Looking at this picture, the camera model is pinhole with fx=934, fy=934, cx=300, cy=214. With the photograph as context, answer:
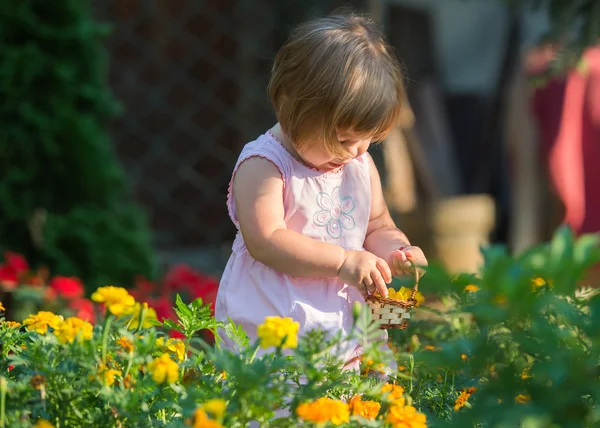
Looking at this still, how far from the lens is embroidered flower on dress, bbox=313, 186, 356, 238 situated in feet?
6.63

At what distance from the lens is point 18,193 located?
422cm

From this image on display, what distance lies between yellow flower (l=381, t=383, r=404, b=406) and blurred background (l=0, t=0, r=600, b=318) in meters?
1.98

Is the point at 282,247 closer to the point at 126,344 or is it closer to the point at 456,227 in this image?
the point at 126,344

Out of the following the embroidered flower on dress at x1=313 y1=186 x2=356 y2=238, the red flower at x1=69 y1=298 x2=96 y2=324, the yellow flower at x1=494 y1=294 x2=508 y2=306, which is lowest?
the red flower at x1=69 y1=298 x2=96 y2=324

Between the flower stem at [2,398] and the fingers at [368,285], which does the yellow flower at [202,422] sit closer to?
the flower stem at [2,398]

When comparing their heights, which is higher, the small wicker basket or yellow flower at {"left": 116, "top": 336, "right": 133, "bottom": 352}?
yellow flower at {"left": 116, "top": 336, "right": 133, "bottom": 352}

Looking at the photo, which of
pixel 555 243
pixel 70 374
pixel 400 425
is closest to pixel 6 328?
pixel 70 374

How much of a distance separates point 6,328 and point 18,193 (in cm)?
257

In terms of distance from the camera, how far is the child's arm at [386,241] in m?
1.99

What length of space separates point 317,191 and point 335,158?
86 mm

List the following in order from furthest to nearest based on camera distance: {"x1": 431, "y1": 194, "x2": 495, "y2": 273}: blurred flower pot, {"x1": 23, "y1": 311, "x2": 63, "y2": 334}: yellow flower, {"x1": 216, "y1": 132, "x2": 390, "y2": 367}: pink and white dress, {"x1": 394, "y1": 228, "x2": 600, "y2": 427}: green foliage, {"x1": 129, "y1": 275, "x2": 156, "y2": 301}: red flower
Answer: {"x1": 431, "y1": 194, "x2": 495, "y2": 273}: blurred flower pot
{"x1": 129, "y1": 275, "x2": 156, "y2": 301}: red flower
{"x1": 216, "y1": 132, "x2": 390, "y2": 367}: pink and white dress
{"x1": 23, "y1": 311, "x2": 63, "y2": 334}: yellow flower
{"x1": 394, "y1": 228, "x2": 600, "y2": 427}: green foliage

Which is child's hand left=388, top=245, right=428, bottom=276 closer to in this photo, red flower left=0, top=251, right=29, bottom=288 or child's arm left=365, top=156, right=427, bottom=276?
child's arm left=365, top=156, right=427, bottom=276

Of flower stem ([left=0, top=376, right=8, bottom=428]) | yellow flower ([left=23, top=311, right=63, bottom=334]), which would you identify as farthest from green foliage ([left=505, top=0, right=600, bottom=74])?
flower stem ([left=0, top=376, right=8, bottom=428])

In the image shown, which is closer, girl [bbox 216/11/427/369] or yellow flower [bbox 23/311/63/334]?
yellow flower [bbox 23/311/63/334]
